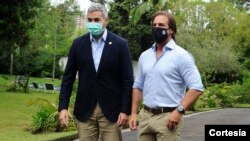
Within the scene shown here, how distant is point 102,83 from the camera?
217 inches

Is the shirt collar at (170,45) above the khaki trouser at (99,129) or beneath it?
above

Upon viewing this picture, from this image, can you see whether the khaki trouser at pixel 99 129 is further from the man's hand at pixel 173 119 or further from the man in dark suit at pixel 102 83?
the man's hand at pixel 173 119

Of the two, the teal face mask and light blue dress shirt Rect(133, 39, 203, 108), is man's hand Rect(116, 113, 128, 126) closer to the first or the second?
light blue dress shirt Rect(133, 39, 203, 108)

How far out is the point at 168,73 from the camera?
5098mm

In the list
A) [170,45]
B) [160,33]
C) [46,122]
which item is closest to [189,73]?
[170,45]

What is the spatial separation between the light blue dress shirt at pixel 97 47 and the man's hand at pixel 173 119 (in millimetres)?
1006

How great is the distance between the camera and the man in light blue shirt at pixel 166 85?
5.02m

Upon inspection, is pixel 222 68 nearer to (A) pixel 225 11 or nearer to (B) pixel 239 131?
(A) pixel 225 11

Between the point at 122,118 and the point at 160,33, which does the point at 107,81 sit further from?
the point at 160,33

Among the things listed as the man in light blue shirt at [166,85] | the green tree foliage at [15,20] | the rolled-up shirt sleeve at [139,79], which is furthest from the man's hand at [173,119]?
the green tree foliage at [15,20]

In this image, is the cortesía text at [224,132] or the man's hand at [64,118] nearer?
the man's hand at [64,118]

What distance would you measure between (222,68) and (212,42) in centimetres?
297

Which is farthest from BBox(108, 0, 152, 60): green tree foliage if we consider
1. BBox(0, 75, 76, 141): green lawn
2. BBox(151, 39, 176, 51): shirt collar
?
BBox(151, 39, 176, 51): shirt collar

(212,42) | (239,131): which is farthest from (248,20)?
(239,131)
